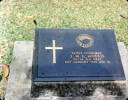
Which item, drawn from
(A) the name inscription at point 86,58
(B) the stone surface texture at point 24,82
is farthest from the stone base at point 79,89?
(A) the name inscription at point 86,58

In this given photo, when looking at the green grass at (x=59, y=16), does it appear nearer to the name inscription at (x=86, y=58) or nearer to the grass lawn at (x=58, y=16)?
the grass lawn at (x=58, y=16)

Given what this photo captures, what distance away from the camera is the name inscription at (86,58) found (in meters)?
3.34

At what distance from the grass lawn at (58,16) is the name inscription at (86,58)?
1.56m

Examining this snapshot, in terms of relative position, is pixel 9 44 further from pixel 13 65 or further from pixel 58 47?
pixel 58 47

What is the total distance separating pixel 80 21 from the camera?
5258 mm

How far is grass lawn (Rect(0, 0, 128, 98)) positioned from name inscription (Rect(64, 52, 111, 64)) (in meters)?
1.56

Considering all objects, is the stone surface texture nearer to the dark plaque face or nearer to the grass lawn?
the dark plaque face

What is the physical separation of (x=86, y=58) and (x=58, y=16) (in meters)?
2.29

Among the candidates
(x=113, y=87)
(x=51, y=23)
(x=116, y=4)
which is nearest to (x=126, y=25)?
(x=116, y=4)

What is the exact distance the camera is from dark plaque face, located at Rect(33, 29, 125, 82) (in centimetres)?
321

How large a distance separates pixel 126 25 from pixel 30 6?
107 inches

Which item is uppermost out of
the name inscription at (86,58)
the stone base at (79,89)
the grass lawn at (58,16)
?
the grass lawn at (58,16)

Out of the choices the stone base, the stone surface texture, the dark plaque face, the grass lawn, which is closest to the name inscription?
the dark plaque face

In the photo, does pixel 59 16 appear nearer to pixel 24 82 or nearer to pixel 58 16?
pixel 58 16
